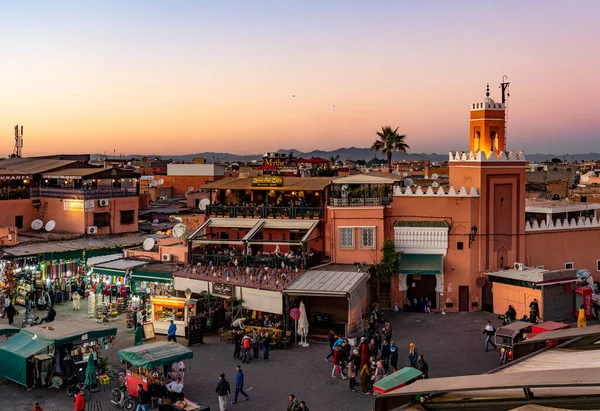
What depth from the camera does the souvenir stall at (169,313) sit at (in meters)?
26.0

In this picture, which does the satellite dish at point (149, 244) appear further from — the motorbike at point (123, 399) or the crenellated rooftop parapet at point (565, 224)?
the crenellated rooftop parapet at point (565, 224)

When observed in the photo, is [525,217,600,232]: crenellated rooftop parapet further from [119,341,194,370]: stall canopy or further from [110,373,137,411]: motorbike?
[110,373,137,411]: motorbike

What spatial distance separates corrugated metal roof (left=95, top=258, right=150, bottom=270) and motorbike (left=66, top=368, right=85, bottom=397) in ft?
38.9

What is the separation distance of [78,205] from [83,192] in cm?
96

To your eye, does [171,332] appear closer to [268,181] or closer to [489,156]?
[268,181]

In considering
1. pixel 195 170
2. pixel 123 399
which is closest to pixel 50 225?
pixel 123 399

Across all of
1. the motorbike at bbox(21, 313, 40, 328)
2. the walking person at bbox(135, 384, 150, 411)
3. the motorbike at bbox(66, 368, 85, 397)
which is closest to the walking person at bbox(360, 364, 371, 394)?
the walking person at bbox(135, 384, 150, 411)

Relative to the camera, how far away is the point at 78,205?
4269 cm

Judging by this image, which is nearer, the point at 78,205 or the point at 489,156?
the point at 489,156

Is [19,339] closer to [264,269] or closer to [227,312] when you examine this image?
[227,312]

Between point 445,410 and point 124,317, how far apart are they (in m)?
24.8

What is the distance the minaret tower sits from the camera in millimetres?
33094

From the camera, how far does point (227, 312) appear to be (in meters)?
27.6

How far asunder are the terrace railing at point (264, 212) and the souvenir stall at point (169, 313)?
25.5ft
